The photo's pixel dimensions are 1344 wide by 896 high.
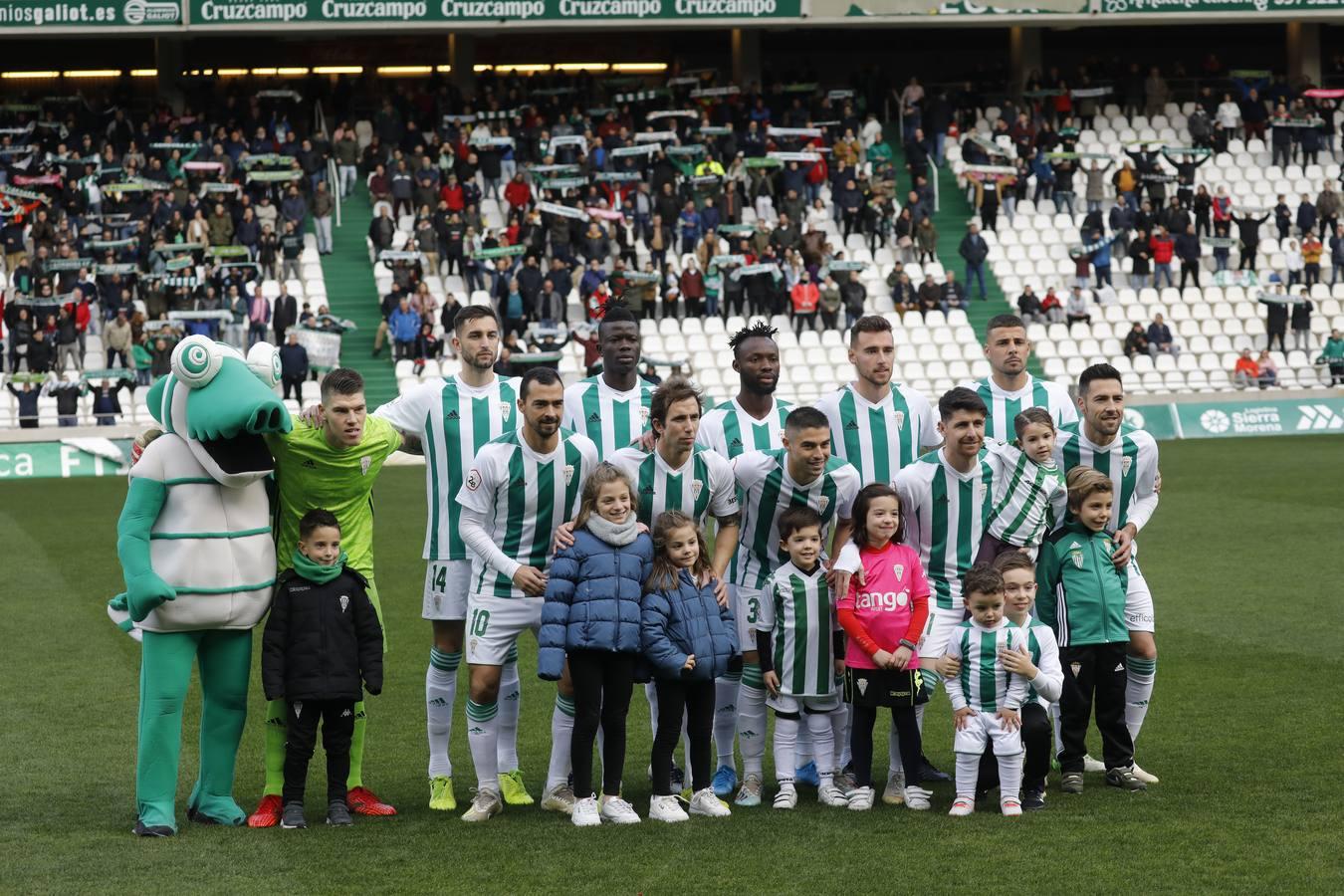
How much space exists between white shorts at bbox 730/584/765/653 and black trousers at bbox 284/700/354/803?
165 centimetres

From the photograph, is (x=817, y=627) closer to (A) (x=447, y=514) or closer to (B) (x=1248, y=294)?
(A) (x=447, y=514)

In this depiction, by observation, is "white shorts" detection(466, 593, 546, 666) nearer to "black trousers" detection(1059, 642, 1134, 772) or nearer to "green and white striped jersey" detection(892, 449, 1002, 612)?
"green and white striped jersey" detection(892, 449, 1002, 612)

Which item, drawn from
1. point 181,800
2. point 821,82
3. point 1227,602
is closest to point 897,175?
point 821,82

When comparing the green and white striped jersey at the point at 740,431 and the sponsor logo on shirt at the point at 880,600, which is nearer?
the sponsor logo on shirt at the point at 880,600

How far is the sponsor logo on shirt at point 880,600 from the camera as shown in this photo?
7098 millimetres

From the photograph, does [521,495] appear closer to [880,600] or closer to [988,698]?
[880,600]

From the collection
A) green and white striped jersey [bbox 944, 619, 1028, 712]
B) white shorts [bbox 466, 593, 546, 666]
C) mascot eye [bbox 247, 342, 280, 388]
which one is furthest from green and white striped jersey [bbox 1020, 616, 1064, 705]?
mascot eye [bbox 247, 342, 280, 388]

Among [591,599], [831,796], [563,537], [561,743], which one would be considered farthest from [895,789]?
A: [563,537]

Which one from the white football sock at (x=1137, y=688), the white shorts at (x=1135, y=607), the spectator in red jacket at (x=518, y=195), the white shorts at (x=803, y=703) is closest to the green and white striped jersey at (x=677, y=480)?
the white shorts at (x=803, y=703)

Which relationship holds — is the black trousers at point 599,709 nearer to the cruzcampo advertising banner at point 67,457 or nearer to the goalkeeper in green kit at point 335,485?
the goalkeeper in green kit at point 335,485

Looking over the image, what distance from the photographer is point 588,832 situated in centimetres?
678

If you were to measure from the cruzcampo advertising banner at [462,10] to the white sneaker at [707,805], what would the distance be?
2959 cm

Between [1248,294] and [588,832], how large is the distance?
28.0 metres

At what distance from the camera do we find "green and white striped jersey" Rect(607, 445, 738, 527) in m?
7.28
